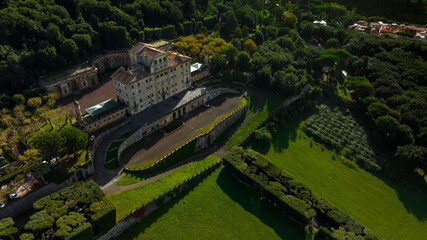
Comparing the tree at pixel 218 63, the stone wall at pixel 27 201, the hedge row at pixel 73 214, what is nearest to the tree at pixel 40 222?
the hedge row at pixel 73 214

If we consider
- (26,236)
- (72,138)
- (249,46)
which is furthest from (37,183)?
(249,46)

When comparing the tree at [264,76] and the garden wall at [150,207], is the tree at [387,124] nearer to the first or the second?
the tree at [264,76]

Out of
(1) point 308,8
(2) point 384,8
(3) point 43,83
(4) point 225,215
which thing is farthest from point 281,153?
(2) point 384,8

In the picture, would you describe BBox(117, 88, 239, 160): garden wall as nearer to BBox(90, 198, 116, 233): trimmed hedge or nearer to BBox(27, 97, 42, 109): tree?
BBox(90, 198, 116, 233): trimmed hedge

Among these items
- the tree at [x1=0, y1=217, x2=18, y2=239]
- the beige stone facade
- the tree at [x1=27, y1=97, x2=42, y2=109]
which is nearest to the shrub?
the tree at [x1=0, y1=217, x2=18, y2=239]

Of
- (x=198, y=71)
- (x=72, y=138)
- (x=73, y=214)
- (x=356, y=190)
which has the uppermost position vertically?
(x=198, y=71)

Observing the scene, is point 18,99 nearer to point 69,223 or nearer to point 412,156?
point 69,223
